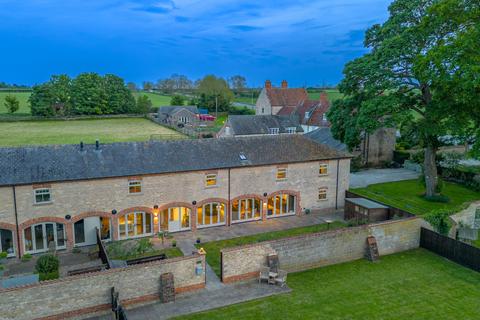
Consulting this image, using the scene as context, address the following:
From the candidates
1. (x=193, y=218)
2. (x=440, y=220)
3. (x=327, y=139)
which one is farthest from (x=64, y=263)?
(x=327, y=139)

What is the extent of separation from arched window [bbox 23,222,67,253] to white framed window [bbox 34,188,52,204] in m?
1.40

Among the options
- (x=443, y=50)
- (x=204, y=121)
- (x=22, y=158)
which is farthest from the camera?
(x=204, y=121)

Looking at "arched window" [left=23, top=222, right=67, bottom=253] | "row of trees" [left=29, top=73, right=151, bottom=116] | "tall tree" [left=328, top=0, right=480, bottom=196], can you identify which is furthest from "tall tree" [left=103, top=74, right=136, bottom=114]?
"arched window" [left=23, top=222, right=67, bottom=253]

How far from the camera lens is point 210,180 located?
1046 inches

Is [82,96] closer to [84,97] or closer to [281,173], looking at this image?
[84,97]

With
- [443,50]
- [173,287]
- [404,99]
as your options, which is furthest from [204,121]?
[173,287]

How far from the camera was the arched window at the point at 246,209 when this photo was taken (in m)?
27.7

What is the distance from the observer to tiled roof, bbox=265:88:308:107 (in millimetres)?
72312

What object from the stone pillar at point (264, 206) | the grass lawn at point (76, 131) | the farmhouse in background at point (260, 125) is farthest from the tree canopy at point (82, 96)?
the stone pillar at point (264, 206)

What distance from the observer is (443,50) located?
25406mm

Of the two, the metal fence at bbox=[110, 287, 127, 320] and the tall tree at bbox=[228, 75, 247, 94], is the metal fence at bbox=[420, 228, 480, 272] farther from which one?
the tall tree at bbox=[228, 75, 247, 94]

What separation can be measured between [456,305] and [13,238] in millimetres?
23223

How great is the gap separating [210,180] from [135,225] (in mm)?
5706

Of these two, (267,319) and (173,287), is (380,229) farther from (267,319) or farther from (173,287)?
(173,287)
